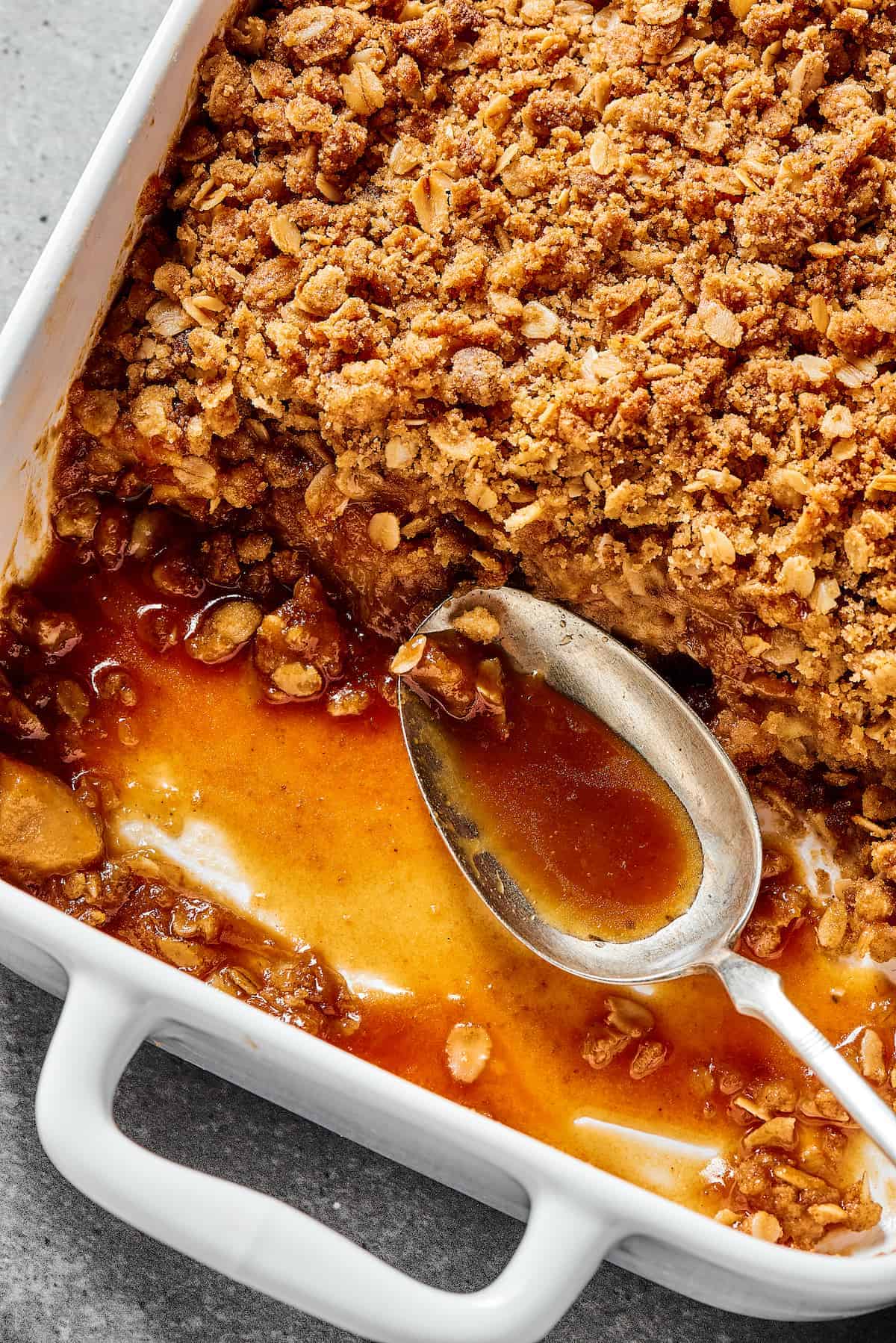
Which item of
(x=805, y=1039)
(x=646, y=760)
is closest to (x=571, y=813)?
(x=646, y=760)

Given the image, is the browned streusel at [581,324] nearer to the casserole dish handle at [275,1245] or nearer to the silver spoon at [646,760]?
the silver spoon at [646,760]

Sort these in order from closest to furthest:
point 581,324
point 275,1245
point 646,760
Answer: point 275,1245 < point 581,324 < point 646,760

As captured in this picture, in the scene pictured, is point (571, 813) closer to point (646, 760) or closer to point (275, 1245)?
point (646, 760)

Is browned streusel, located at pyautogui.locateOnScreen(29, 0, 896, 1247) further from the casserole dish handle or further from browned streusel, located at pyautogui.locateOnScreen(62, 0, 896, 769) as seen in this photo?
the casserole dish handle

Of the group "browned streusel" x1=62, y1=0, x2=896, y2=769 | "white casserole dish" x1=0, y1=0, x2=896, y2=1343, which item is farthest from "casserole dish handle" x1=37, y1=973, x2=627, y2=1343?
"browned streusel" x1=62, y1=0, x2=896, y2=769

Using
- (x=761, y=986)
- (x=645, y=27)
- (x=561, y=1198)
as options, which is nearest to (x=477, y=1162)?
(x=561, y=1198)

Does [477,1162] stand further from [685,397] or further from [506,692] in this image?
[685,397]
